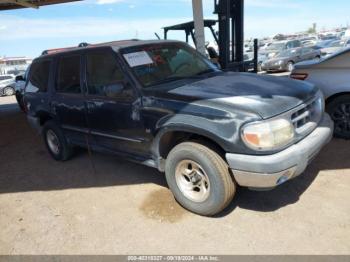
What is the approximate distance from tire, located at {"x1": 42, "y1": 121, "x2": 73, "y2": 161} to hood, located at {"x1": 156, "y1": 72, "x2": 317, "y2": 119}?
8.31 ft

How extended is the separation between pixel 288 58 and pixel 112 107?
17139 mm

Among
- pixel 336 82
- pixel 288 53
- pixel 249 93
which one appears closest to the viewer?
pixel 249 93

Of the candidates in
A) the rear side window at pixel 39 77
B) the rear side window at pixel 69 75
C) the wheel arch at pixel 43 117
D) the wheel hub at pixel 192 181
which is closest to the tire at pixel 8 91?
the rear side window at pixel 39 77

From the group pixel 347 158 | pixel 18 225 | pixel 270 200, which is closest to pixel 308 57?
pixel 347 158

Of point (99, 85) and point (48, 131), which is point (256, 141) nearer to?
point (99, 85)

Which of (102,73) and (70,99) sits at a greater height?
(102,73)

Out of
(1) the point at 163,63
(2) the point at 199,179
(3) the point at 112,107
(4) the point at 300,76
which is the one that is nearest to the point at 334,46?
(4) the point at 300,76

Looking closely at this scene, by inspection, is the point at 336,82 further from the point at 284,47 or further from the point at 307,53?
the point at 284,47

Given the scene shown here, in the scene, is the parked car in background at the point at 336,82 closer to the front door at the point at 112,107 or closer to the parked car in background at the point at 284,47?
the front door at the point at 112,107

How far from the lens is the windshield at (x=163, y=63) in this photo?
4051 millimetres

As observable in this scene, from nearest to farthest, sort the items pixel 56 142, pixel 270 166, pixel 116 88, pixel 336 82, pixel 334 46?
pixel 270 166 < pixel 116 88 < pixel 336 82 < pixel 56 142 < pixel 334 46

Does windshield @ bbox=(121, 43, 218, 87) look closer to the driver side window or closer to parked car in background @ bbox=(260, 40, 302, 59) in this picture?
the driver side window

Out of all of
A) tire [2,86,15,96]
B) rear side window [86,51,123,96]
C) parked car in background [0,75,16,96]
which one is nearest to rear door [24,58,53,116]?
rear side window [86,51,123,96]

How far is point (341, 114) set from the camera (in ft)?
17.1
